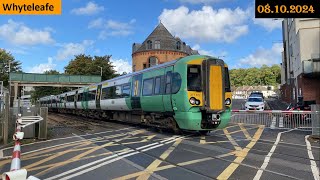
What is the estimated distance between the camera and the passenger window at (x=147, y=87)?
634 inches

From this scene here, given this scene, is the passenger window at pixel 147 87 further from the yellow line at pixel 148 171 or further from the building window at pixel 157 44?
the building window at pixel 157 44

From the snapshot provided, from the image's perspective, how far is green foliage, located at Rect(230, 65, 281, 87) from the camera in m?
137

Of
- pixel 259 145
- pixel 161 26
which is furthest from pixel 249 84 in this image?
pixel 259 145

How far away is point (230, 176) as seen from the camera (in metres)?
7.11

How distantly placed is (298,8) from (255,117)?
18236mm

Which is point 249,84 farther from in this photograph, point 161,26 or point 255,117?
point 255,117

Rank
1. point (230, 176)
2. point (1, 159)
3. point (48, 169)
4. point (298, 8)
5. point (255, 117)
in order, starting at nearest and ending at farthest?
1. point (298, 8)
2. point (230, 176)
3. point (48, 169)
4. point (1, 159)
5. point (255, 117)

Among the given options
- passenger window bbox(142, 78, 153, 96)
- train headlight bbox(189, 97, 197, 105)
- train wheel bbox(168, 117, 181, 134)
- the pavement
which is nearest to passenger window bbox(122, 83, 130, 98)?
→ passenger window bbox(142, 78, 153, 96)

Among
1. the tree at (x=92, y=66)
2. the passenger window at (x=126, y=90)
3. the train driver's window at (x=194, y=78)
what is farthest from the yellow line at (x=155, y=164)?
the tree at (x=92, y=66)

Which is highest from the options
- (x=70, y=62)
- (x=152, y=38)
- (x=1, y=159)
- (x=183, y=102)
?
(x=152, y=38)

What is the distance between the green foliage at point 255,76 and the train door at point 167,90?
4887 inches

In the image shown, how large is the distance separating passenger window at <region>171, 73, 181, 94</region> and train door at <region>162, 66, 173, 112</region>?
11.1 inches

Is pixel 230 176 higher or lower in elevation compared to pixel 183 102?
lower

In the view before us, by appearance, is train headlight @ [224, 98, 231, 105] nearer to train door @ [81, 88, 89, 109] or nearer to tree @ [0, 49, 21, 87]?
train door @ [81, 88, 89, 109]
